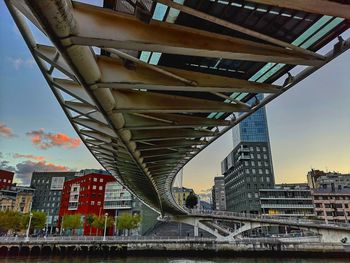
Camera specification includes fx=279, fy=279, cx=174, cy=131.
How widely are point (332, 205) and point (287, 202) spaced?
38.6 feet

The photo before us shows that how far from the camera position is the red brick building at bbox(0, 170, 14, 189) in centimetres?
9410

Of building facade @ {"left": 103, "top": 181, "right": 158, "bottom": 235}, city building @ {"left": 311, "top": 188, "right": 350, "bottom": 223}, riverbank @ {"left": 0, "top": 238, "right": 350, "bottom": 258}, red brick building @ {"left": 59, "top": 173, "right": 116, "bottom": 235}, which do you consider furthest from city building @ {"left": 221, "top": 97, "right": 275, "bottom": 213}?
red brick building @ {"left": 59, "top": 173, "right": 116, "bottom": 235}

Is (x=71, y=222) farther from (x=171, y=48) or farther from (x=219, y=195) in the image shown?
(x=219, y=195)

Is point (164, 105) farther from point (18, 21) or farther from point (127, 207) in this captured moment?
point (127, 207)

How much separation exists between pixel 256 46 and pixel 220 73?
2380 mm

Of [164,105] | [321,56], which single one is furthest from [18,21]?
[321,56]

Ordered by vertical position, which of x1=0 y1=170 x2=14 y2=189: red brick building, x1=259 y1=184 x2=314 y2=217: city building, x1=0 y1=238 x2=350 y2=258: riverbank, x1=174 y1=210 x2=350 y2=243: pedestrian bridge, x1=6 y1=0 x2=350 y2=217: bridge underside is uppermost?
x1=0 y1=170 x2=14 y2=189: red brick building

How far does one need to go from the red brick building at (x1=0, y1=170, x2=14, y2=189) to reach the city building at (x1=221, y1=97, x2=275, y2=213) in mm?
78398

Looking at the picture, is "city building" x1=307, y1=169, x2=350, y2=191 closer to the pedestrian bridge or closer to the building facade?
the pedestrian bridge

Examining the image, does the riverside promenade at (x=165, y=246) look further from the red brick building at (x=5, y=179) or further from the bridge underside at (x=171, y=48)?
the red brick building at (x=5, y=179)

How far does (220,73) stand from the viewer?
867 centimetres

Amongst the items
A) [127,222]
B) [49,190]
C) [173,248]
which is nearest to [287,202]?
[173,248]

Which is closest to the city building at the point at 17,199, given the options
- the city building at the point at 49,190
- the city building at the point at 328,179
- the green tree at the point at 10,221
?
the city building at the point at 49,190

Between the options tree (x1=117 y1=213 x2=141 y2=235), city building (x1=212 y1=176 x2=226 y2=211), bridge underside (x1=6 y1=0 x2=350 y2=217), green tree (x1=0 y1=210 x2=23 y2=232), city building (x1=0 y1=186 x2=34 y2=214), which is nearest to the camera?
bridge underside (x1=6 y1=0 x2=350 y2=217)
